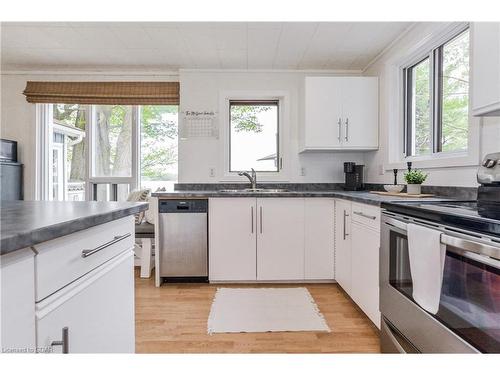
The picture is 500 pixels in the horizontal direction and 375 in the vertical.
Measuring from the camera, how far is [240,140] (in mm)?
3568

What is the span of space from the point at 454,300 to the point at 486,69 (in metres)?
A: 1.09

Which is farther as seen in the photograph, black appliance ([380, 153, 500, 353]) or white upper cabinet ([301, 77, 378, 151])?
white upper cabinet ([301, 77, 378, 151])

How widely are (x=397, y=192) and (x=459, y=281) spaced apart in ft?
4.62

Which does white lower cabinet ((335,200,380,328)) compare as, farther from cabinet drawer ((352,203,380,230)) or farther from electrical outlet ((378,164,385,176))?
electrical outlet ((378,164,385,176))

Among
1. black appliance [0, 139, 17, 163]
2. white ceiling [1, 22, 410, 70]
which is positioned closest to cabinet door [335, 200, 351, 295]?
white ceiling [1, 22, 410, 70]

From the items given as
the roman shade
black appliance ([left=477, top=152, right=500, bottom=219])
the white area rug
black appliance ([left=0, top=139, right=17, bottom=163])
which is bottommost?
the white area rug

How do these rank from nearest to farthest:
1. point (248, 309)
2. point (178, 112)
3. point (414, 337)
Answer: point (414, 337), point (248, 309), point (178, 112)

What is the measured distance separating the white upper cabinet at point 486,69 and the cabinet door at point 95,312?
1.76 m

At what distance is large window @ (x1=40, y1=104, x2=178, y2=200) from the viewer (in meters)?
3.61

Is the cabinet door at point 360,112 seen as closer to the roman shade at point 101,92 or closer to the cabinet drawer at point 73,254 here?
the roman shade at point 101,92

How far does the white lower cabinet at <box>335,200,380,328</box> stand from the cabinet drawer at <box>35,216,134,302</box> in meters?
1.50

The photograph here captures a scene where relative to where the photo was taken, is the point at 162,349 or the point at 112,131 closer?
the point at 162,349

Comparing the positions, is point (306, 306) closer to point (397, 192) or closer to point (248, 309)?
point (248, 309)
